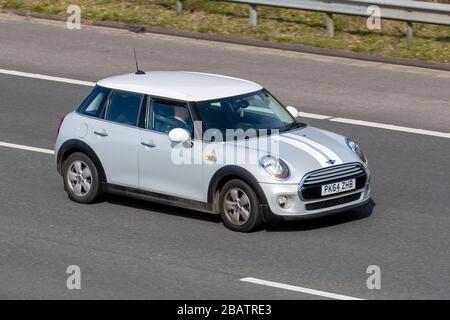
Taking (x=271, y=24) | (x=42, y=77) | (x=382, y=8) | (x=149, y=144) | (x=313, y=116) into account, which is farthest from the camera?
(x=271, y=24)

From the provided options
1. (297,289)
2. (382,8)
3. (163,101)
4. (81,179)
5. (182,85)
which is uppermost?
(182,85)

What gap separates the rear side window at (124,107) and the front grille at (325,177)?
2.22 metres

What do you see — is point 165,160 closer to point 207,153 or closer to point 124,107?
point 207,153

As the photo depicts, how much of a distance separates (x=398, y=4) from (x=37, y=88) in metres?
6.35

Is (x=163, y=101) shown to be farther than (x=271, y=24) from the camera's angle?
No

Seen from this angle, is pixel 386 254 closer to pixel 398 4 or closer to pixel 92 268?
pixel 92 268

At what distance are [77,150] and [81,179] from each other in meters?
0.34

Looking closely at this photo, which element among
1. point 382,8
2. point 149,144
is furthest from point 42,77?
point 149,144

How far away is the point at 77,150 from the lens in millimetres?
14414

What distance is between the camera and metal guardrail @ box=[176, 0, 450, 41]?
21.0 meters

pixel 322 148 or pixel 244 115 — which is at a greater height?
pixel 244 115

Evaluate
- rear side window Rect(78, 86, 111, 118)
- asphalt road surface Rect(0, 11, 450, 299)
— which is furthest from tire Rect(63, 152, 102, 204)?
rear side window Rect(78, 86, 111, 118)

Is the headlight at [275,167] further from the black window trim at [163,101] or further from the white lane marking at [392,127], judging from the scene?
the white lane marking at [392,127]

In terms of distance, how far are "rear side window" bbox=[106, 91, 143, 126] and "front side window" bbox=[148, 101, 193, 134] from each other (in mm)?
210
